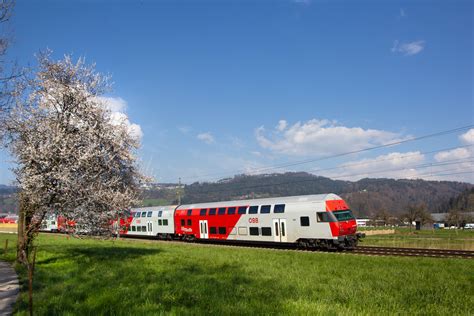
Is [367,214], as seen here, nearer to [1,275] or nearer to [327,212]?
[327,212]

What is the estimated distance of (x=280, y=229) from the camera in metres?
30.4

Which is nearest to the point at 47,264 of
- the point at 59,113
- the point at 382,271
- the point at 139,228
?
the point at 59,113

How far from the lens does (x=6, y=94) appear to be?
16.0 meters

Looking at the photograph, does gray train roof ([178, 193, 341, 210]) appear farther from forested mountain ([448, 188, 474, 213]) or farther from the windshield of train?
forested mountain ([448, 188, 474, 213])

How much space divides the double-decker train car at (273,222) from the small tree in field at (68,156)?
1319 centimetres

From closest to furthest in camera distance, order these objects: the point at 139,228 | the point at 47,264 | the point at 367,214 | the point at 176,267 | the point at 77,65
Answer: the point at 176,267 → the point at 47,264 → the point at 77,65 → the point at 139,228 → the point at 367,214

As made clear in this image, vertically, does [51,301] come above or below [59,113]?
below

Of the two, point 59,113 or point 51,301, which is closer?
point 51,301

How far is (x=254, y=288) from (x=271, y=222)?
19509 millimetres

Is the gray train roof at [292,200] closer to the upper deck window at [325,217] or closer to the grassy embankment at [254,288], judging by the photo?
the upper deck window at [325,217]

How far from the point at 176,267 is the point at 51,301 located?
711 centimetres

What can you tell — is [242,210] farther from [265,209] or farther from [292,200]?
[292,200]

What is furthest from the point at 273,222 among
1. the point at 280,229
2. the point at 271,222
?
the point at 280,229

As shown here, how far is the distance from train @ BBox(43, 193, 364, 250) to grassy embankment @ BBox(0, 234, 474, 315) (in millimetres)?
6234
